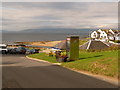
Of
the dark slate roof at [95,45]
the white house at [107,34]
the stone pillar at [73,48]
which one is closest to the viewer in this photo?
the stone pillar at [73,48]

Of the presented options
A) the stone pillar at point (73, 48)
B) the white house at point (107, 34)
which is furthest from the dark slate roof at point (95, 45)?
the white house at point (107, 34)

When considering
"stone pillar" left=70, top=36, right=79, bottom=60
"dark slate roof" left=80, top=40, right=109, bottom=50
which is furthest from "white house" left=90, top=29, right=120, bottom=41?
"stone pillar" left=70, top=36, right=79, bottom=60

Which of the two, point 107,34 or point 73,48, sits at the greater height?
point 107,34

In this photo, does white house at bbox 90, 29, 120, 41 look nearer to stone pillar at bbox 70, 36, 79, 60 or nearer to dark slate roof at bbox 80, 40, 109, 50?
dark slate roof at bbox 80, 40, 109, 50

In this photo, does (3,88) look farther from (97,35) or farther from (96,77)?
(97,35)

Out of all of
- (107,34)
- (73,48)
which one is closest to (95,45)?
(73,48)

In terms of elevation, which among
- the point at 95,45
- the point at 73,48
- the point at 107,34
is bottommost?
the point at 73,48

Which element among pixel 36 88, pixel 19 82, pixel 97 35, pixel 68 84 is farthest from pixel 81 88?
pixel 97 35

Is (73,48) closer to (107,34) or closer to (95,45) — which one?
(95,45)

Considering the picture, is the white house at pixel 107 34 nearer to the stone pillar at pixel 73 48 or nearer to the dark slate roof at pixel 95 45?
the dark slate roof at pixel 95 45

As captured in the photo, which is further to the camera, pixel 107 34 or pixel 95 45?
pixel 107 34

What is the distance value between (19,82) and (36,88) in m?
2.29

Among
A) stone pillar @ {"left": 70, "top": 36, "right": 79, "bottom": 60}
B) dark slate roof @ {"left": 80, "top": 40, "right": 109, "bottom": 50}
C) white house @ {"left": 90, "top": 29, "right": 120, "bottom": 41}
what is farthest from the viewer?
white house @ {"left": 90, "top": 29, "right": 120, "bottom": 41}

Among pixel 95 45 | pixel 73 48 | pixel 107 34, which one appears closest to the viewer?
pixel 73 48
